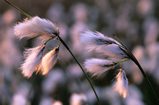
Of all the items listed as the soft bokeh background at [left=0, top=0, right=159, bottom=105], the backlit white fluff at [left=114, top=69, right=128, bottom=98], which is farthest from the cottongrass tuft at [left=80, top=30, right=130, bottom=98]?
the soft bokeh background at [left=0, top=0, right=159, bottom=105]

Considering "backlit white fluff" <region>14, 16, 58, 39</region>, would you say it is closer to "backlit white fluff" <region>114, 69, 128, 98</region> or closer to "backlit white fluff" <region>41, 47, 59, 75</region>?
"backlit white fluff" <region>41, 47, 59, 75</region>

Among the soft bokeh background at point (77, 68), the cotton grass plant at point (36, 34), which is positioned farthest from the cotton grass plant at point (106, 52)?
the soft bokeh background at point (77, 68)

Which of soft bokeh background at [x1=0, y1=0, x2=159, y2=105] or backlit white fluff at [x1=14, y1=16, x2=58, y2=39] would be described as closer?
backlit white fluff at [x1=14, y1=16, x2=58, y2=39]

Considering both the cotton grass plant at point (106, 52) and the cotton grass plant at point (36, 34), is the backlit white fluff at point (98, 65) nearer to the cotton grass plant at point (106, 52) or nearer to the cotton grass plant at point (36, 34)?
the cotton grass plant at point (106, 52)

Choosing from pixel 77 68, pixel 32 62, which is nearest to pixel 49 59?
pixel 32 62

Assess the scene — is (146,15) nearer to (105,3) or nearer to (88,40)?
(105,3)

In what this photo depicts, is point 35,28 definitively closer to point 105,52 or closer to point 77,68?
point 105,52

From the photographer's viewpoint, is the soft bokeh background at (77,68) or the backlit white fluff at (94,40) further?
the soft bokeh background at (77,68)

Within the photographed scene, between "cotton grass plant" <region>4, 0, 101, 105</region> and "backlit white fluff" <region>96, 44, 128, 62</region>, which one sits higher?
"cotton grass plant" <region>4, 0, 101, 105</region>

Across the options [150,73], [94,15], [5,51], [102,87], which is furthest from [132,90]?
[94,15]
